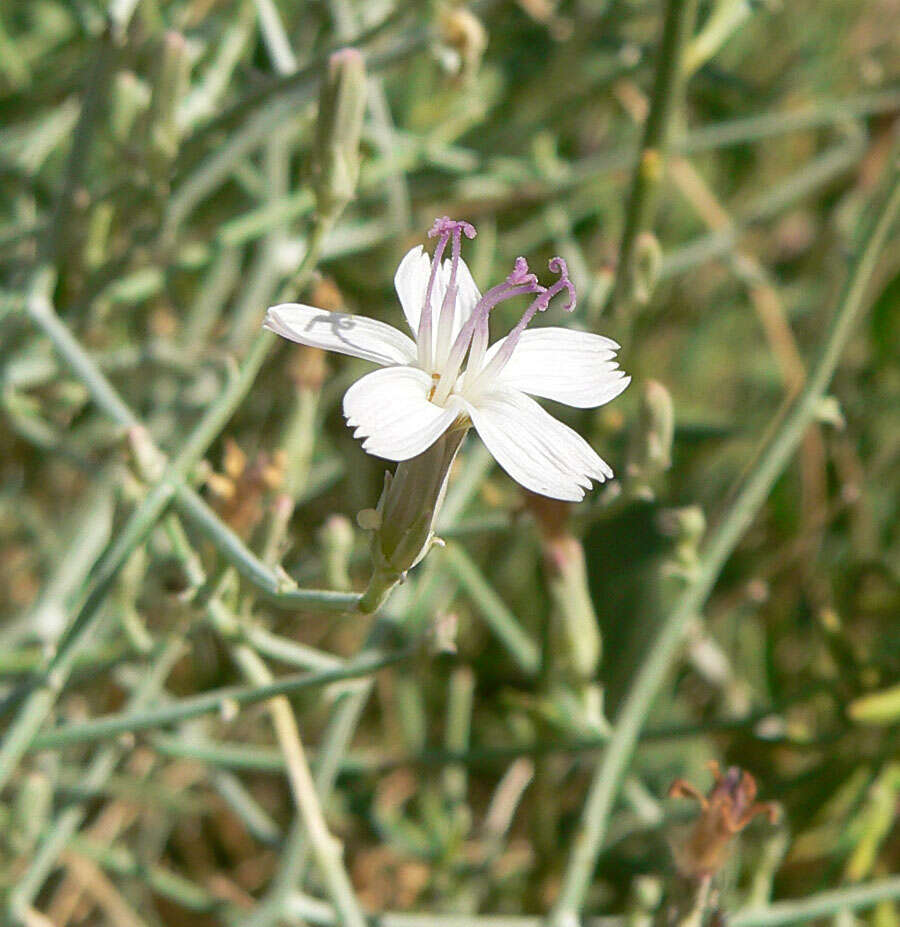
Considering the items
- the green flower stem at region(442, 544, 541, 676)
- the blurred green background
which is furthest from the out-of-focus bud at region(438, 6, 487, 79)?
the green flower stem at region(442, 544, 541, 676)

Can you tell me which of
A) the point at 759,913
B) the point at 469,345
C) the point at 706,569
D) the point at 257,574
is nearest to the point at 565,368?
the point at 469,345

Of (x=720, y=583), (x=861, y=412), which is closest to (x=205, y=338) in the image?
(x=720, y=583)

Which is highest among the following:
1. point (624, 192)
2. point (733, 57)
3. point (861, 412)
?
point (733, 57)

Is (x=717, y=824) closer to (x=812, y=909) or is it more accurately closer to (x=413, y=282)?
(x=812, y=909)

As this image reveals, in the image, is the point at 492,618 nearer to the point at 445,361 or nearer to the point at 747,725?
the point at 747,725

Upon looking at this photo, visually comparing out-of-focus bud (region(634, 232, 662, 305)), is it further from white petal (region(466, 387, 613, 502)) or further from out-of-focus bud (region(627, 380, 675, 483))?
white petal (region(466, 387, 613, 502))

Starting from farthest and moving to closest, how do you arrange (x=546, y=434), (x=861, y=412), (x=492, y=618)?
(x=861, y=412) < (x=492, y=618) < (x=546, y=434)
